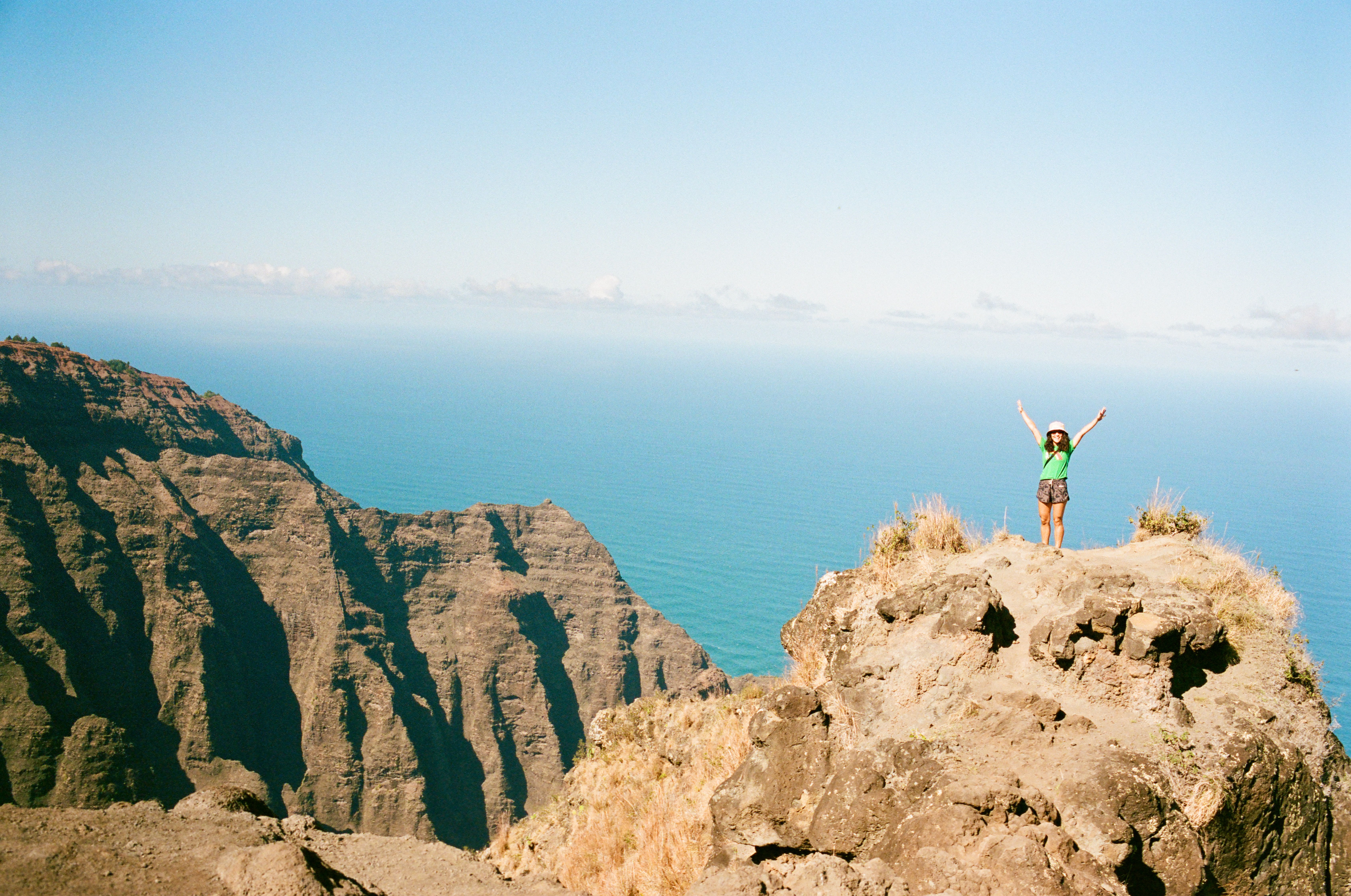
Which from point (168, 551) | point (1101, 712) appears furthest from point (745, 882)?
point (168, 551)

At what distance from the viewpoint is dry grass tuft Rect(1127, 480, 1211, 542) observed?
953 centimetres

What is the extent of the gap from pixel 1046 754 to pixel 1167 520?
5.64m

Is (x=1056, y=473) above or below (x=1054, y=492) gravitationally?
above

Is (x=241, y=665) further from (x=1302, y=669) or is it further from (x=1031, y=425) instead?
(x=1302, y=669)

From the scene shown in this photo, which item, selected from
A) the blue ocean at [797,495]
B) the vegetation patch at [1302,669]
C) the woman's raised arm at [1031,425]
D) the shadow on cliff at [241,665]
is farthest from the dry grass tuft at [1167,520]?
the blue ocean at [797,495]

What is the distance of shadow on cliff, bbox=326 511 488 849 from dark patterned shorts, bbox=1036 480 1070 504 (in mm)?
43596

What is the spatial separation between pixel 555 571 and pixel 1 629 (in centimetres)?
3632

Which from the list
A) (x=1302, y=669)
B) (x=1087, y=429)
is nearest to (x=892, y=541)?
(x=1087, y=429)

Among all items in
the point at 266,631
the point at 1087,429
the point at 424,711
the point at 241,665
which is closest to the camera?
the point at 1087,429

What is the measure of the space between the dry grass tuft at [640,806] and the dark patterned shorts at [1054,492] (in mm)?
4980

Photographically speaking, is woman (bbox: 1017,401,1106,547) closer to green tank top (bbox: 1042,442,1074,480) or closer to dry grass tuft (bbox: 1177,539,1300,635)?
green tank top (bbox: 1042,442,1074,480)

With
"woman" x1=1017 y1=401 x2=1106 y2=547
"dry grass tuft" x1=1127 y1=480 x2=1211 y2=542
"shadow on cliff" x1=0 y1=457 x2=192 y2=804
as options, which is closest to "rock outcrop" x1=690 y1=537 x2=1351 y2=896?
"woman" x1=1017 y1=401 x2=1106 y2=547

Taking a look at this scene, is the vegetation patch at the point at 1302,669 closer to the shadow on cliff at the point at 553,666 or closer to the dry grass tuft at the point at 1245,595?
the dry grass tuft at the point at 1245,595

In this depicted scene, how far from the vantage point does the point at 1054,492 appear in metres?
9.55
